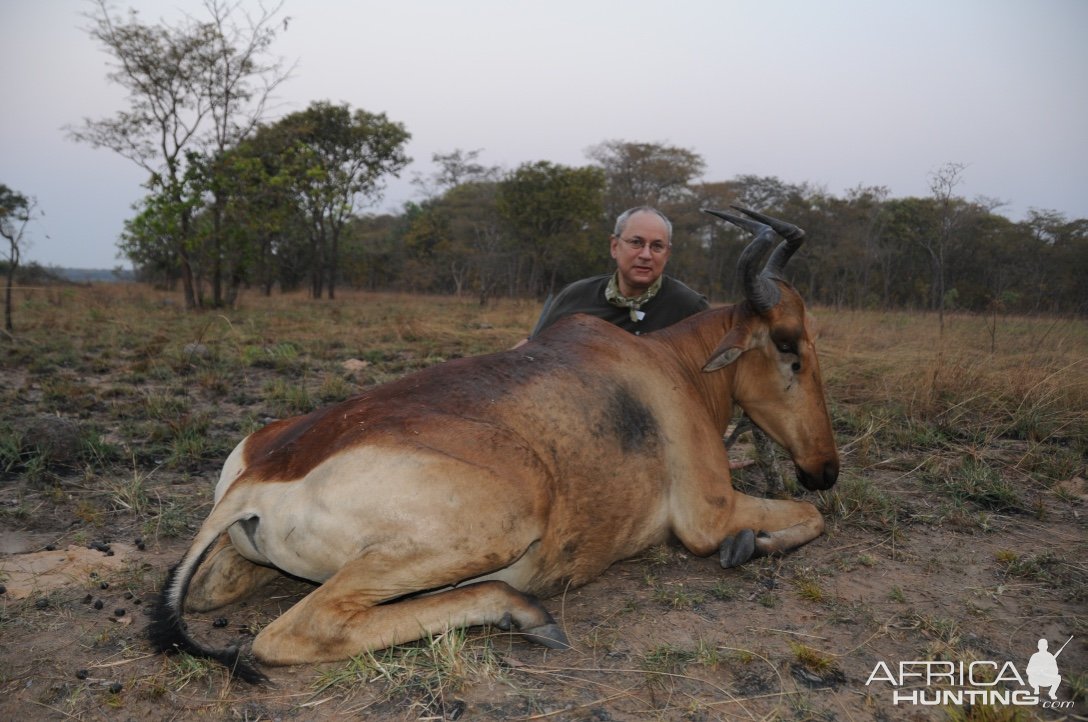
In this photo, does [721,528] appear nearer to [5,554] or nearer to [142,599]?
[142,599]

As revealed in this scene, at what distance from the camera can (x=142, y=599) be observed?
334 cm

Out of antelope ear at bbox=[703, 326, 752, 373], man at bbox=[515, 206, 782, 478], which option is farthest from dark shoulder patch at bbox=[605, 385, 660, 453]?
man at bbox=[515, 206, 782, 478]

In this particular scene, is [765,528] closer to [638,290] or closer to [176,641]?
[638,290]

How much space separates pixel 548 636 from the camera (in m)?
2.91

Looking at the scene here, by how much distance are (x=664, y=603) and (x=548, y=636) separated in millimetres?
690

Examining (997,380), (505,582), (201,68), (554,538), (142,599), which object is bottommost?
(142,599)

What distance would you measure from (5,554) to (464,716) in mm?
2913

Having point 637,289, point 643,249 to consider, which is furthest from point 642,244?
point 637,289

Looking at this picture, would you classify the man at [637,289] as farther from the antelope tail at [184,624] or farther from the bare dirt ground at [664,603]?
the antelope tail at [184,624]

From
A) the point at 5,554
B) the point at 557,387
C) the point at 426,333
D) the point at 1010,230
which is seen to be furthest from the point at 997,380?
the point at 1010,230

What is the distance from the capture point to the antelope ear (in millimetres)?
3881

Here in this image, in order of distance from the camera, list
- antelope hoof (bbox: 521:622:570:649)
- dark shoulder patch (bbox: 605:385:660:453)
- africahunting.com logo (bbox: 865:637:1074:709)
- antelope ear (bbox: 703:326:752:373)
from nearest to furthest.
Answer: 1. africahunting.com logo (bbox: 865:637:1074:709)
2. antelope hoof (bbox: 521:622:570:649)
3. dark shoulder patch (bbox: 605:385:660:453)
4. antelope ear (bbox: 703:326:752:373)

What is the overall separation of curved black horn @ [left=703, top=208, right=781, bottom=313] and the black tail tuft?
297cm

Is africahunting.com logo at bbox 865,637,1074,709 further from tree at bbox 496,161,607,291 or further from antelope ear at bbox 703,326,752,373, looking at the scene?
tree at bbox 496,161,607,291
